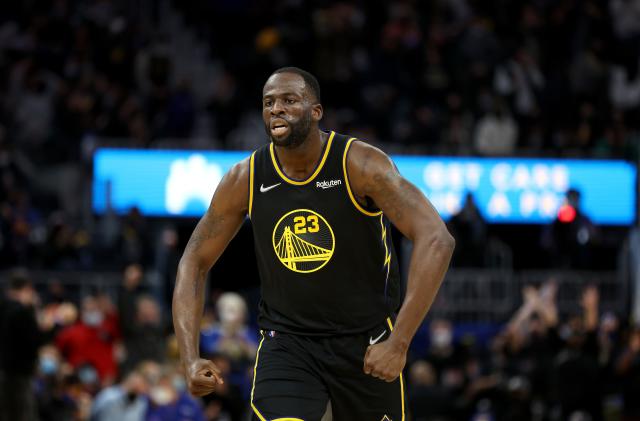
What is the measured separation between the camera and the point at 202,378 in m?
5.71

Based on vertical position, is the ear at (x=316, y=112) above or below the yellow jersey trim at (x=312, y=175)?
above

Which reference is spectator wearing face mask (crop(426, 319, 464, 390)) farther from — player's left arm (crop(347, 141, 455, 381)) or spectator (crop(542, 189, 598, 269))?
player's left arm (crop(347, 141, 455, 381))

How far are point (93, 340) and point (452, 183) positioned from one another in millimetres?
6886

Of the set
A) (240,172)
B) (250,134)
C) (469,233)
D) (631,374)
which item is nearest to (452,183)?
(469,233)

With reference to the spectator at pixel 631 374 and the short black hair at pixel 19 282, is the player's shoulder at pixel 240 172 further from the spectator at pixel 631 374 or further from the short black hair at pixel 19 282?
the spectator at pixel 631 374

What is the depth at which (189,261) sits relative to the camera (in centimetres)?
631

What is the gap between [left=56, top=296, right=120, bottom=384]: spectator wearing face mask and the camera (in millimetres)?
15078

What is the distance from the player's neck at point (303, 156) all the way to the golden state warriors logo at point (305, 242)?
8.2 inches

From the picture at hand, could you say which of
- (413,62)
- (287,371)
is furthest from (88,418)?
(413,62)

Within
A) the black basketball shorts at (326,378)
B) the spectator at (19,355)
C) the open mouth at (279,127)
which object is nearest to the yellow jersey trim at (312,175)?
the open mouth at (279,127)

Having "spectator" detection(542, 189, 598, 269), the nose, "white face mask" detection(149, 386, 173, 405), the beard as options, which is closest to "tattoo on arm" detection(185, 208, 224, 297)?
the beard

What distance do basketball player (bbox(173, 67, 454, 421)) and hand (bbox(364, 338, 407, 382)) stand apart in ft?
0.85

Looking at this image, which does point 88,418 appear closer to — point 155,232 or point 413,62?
point 155,232

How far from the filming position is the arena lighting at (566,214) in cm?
1817
